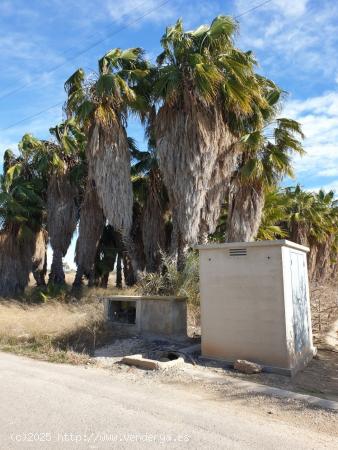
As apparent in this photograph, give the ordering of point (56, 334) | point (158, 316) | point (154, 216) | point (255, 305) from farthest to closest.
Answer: point (154, 216) → point (56, 334) → point (158, 316) → point (255, 305)

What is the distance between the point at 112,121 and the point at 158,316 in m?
8.57

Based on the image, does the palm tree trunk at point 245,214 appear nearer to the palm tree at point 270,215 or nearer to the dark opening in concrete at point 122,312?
the palm tree at point 270,215

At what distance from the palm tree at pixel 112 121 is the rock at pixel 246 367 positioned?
1000 cm

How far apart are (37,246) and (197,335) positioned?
47.8 feet

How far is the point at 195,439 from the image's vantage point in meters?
4.52

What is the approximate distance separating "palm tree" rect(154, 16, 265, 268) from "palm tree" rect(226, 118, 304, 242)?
121cm

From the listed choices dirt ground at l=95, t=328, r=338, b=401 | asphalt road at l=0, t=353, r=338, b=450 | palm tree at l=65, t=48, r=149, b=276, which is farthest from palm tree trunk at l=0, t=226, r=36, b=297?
asphalt road at l=0, t=353, r=338, b=450

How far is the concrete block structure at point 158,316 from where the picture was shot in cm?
1066

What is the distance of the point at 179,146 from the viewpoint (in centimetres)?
1546

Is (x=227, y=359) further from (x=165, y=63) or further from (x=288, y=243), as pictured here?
(x=165, y=63)

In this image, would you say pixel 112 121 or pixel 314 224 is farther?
pixel 314 224

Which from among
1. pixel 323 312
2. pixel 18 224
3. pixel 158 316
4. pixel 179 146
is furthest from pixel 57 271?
pixel 323 312

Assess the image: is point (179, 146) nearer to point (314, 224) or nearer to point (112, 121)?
point (112, 121)

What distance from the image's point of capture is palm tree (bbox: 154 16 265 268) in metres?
15.2
